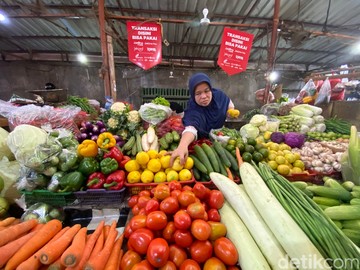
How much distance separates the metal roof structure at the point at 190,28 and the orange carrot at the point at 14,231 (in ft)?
14.0

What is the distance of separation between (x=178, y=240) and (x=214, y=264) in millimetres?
244

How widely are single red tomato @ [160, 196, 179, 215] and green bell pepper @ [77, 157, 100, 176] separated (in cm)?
95

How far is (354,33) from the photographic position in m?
6.24

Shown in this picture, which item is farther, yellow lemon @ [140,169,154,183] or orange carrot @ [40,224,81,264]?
yellow lemon @ [140,169,154,183]

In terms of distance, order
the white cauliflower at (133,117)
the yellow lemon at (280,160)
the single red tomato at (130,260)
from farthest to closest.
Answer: the white cauliflower at (133,117), the yellow lemon at (280,160), the single red tomato at (130,260)

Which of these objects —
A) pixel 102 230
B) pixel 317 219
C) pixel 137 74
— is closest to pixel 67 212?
pixel 102 230

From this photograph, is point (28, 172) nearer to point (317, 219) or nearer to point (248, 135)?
point (317, 219)

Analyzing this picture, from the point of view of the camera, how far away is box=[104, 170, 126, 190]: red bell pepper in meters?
1.64

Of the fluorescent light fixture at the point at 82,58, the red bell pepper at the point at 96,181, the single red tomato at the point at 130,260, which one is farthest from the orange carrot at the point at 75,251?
the fluorescent light fixture at the point at 82,58

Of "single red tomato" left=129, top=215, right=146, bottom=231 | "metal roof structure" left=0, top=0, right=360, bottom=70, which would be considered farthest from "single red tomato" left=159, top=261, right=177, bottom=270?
"metal roof structure" left=0, top=0, right=360, bottom=70

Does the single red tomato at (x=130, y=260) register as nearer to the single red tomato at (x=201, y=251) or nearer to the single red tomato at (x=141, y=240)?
the single red tomato at (x=141, y=240)

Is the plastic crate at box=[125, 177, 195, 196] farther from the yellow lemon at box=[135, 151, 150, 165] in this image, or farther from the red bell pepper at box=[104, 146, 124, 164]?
the red bell pepper at box=[104, 146, 124, 164]

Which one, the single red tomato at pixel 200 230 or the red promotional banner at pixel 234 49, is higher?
the red promotional banner at pixel 234 49

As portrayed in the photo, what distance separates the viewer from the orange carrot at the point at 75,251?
3.26ft
